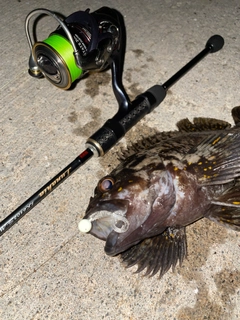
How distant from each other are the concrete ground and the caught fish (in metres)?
0.19

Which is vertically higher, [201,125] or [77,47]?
[77,47]

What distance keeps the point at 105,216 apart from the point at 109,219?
4 cm

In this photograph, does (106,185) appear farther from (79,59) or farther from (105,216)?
(79,59)

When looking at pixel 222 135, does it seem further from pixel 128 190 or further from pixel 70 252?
pixel 70 252

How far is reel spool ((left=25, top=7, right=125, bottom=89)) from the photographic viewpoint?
2053mm

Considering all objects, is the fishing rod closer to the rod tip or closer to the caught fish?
the caught fish

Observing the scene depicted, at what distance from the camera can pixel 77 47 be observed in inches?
79.4

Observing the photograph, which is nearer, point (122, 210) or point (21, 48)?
point (122, 210)

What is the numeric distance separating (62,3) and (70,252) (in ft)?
7.48

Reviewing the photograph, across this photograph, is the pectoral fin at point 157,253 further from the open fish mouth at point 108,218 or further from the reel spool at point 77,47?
the reel spool at point 77,47

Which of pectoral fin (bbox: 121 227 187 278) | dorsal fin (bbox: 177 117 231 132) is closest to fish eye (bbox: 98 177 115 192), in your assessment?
pectoral fin (bbox: 121 227 187 278)

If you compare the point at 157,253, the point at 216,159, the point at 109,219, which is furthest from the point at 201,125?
the point at 109,219

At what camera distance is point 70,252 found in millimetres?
2277

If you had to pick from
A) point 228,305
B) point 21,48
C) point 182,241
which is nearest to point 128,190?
point 182,241
